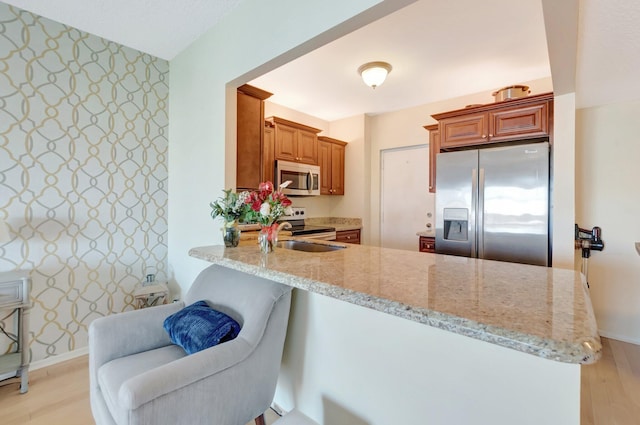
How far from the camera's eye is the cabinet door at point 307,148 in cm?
400

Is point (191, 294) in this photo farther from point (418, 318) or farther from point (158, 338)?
point (418, 318)

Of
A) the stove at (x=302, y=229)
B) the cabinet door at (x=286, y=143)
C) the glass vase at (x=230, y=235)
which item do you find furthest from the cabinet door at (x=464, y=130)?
the glass vase at (x=230, y=235)

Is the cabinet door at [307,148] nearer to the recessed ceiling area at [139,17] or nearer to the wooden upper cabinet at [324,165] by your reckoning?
the wooden upper cabinet at [324,165]

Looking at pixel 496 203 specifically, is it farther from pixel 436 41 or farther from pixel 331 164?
pixel 331 164

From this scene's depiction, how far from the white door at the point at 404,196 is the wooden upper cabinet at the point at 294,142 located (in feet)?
3.88

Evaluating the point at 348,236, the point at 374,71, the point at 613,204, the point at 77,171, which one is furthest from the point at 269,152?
the point at 613,204

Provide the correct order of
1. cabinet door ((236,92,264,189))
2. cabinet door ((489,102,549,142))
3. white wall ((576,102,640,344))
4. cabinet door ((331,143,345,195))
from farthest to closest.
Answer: cabinet door ((331,143,345,195)) → white wall ((576,102,640,344)) → cabinet door ((489,102,549,142)) → cabinet door ((236,92,264,189))

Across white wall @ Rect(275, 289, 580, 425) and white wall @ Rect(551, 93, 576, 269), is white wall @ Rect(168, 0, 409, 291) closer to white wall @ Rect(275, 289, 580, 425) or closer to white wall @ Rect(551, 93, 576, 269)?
white wall @ Rect(275, 289, 580, 425)

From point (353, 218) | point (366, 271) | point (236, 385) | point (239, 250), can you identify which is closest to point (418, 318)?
point (366, 271)

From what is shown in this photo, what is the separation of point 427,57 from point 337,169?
2.16 m

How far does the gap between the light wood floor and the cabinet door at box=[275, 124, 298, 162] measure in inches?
111

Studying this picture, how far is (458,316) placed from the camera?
2.39 feet

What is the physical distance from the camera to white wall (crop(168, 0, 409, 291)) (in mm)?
1569

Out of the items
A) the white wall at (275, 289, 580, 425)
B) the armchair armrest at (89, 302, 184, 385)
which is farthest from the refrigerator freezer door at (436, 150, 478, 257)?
the armchair armrest at (89, 302, 184, 385)
